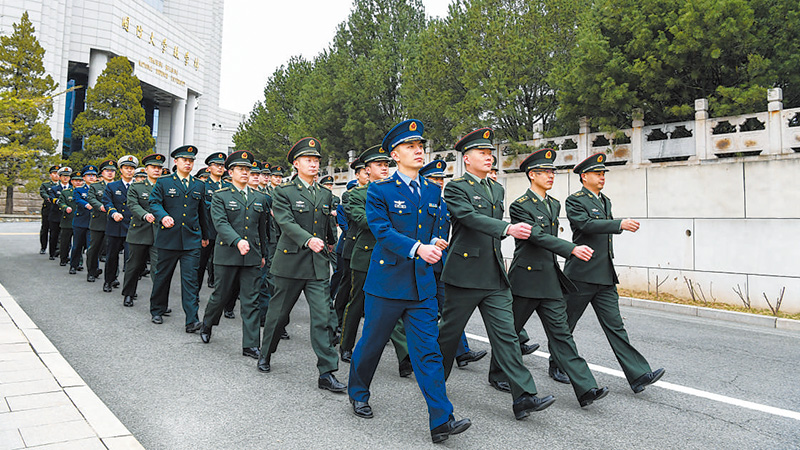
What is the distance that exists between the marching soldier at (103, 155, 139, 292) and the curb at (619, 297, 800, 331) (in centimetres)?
957

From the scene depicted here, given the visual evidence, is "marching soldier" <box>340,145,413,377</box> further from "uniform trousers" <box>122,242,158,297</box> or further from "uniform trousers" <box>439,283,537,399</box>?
"uniform trousers" <box>122,242,158,297</box>

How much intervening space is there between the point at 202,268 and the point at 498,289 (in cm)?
655

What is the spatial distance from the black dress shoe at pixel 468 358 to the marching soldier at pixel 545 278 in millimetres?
732

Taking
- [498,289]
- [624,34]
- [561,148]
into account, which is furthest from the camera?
[561,148]

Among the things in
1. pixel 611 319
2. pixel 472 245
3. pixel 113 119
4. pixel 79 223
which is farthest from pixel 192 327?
pixel 113 119

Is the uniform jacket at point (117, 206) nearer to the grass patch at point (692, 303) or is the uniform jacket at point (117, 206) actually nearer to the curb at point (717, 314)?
the curb at point (717, 314)

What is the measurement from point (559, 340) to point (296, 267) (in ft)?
7.83

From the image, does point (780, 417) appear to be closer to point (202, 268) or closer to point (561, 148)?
point (202, 268)

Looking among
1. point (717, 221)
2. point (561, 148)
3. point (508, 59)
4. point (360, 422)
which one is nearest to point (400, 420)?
point (360, 422)

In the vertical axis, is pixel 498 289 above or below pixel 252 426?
above

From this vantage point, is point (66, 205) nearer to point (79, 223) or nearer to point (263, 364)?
point (79, 223)

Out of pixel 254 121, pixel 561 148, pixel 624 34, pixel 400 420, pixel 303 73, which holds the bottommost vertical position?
pixel 400 420

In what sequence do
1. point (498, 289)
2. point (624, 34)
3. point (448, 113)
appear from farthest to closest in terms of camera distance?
point (448, 113)
point (624, 34)
point (498, 289)

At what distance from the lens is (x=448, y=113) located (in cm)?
1655
